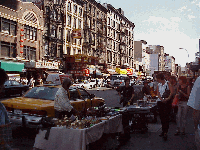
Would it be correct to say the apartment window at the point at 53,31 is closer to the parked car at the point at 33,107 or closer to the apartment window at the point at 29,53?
the apartment window at the point at 29,53

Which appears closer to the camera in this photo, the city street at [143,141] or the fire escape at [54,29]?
the city street at [143,141]

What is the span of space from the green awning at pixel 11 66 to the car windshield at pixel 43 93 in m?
22.5

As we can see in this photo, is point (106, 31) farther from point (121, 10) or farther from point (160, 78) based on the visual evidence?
point (160, 78)

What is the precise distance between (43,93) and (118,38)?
205 ft

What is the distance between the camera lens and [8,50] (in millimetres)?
31078

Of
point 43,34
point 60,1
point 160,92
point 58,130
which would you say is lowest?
point 58,130

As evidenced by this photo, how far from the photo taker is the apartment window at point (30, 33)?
34219 mm

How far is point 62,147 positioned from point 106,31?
2286 inches

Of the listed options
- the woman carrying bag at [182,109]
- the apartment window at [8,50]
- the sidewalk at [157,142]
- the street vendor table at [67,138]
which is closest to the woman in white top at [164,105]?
the sidewalk at [157,142]

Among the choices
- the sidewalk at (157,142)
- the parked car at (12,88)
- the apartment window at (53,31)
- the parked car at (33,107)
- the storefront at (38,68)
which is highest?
the apartment window at (53,31)

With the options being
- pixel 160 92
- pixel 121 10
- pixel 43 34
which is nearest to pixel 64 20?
pixel 43 34

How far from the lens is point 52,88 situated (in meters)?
8.36

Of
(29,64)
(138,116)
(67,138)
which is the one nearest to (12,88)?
(29,64)

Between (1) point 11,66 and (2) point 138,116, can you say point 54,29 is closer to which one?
(1) point 11,66
